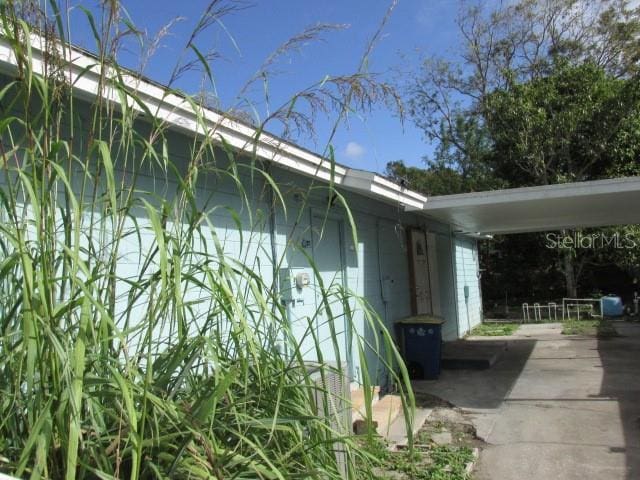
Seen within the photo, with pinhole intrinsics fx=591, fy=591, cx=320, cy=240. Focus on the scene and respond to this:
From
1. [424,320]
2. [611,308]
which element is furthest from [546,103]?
[424,320]

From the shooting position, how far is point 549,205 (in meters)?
8.58

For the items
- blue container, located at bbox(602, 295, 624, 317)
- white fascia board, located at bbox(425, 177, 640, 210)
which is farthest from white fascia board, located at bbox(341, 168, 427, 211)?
blue container, located at bbox(602, 295, 624, 317)

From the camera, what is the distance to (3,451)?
151 cm

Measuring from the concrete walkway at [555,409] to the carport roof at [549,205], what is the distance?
7.83 ft

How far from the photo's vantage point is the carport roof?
24.0ft

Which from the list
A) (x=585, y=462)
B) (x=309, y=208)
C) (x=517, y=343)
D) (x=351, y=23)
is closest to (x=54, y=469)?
(x=351, y=23)

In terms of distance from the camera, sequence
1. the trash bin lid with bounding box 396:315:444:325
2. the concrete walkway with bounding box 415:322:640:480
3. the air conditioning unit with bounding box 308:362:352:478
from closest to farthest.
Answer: the air conditioning unit with bounding box 308:362:352:478 < the concrete walkway with bounding box 415:322:640:480 < the trash bin lid with bounding box 396:315:444:325

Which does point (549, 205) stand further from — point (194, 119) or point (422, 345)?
point (194, 119)

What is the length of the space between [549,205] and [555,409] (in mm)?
3341

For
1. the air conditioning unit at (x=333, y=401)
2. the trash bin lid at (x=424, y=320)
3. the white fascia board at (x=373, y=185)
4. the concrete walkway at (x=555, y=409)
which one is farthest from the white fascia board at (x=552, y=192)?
the air conditioning unit at (x=333, y=401)

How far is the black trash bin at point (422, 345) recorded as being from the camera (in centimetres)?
812

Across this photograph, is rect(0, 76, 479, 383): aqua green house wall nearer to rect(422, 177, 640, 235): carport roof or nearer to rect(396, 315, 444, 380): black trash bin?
rect(396, 315, 444, 380): black trash bin

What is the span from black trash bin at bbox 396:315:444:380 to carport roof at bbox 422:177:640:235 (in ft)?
5.46

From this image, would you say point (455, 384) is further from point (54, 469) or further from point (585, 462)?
point (54, 469)
